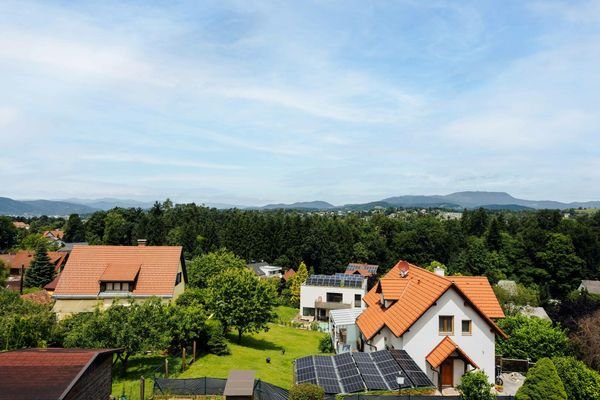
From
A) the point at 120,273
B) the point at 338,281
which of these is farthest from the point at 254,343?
the point at 338,281

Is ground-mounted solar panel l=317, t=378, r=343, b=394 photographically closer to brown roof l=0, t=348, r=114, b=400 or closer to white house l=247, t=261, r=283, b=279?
brown roof l=0, t=348, r=114, b=400

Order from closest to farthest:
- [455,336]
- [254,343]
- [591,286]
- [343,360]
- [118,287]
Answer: [343,360] < [455,336] < [118,287] < [254,343] < [591,286]

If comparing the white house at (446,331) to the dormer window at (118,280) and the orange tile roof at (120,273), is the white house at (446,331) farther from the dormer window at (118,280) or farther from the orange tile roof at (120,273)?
the orange tile roof at (120,273)

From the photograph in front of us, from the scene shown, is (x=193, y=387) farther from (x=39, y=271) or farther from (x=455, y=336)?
(x=39, y=271)

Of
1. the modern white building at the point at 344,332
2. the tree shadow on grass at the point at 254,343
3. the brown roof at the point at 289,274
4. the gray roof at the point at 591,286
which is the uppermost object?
the modern white building at the point at 344,332

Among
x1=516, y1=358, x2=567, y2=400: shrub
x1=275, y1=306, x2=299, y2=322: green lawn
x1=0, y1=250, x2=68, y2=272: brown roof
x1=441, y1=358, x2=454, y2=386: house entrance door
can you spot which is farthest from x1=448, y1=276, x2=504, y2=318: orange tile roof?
x1=0, y1=250, x2=68, y2=272: brown roof

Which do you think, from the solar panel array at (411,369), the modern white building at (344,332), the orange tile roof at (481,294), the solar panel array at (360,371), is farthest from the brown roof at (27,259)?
the orange tile roof at (481,294)

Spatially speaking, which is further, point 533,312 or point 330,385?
point 533,312
